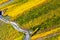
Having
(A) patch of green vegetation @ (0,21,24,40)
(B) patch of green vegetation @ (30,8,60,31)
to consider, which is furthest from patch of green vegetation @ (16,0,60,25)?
(B) patch of green vegetation @ (30,8,60,31)

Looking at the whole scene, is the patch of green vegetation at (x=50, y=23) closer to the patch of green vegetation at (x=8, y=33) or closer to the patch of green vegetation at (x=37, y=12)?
the patch of green vegetation at (x=37, y=12)

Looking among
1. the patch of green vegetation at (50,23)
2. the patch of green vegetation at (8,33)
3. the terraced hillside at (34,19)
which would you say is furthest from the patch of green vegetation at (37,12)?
the patch of green vegetation at (50,23)

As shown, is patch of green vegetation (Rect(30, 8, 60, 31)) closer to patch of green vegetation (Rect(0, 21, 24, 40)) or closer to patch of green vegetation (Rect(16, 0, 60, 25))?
patch of green vegetation (Rect(16, 0, 60, 25))

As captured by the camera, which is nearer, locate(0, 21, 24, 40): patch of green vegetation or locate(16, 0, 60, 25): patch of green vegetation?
locate(0, 21, 24, 40): patch of green vegetation

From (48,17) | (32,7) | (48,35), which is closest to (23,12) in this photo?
(32,7)

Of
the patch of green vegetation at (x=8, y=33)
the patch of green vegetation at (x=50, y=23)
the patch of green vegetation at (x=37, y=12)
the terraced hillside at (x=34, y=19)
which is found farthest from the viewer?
the patch of green vegetation at (x=37, y=12)

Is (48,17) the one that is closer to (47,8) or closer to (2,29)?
(47,8)

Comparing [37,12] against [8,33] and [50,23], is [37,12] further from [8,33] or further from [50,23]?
[8,33]
